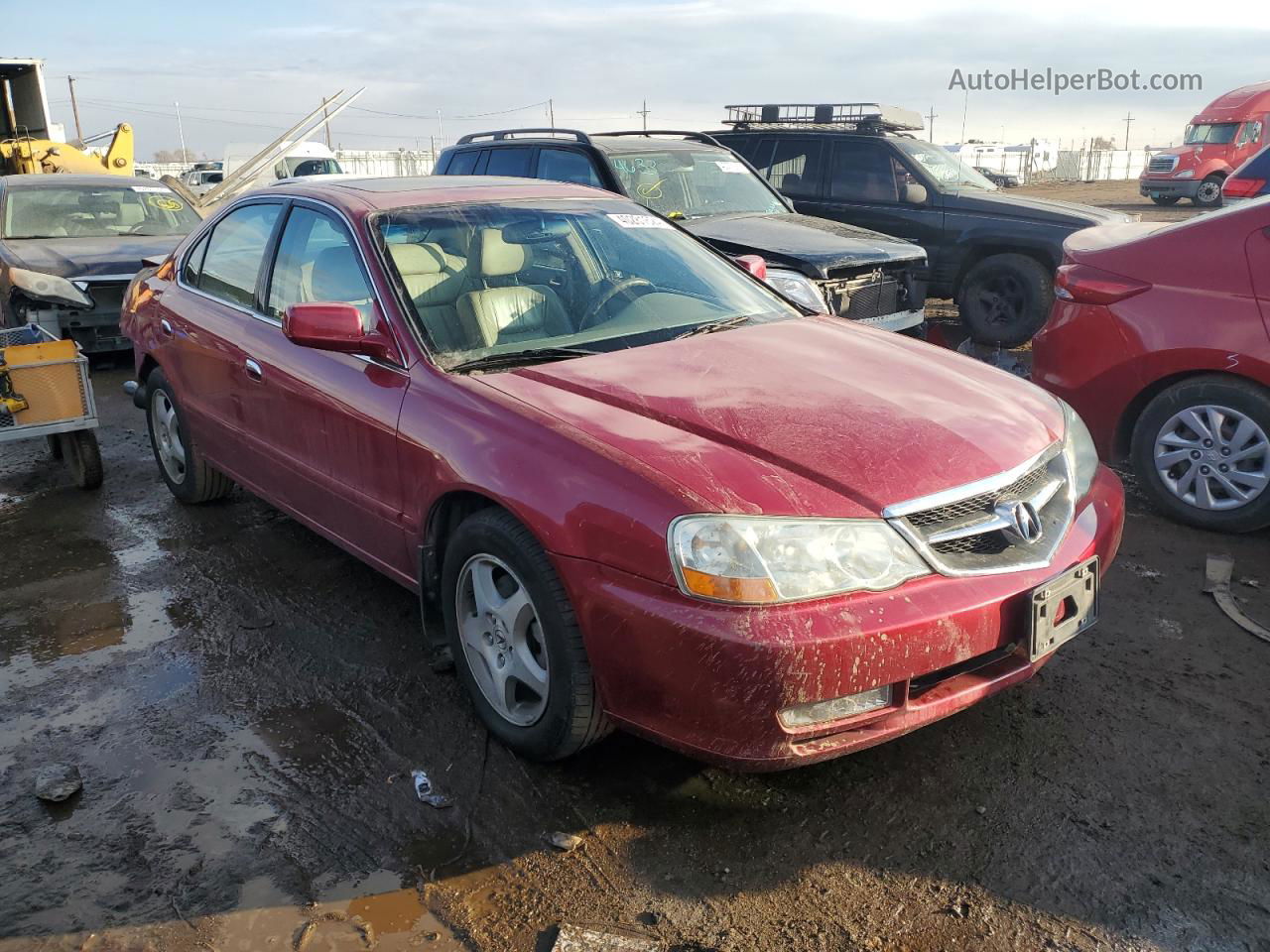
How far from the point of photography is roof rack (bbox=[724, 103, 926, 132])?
10570 millimetres

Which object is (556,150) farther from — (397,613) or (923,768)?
(923,768)

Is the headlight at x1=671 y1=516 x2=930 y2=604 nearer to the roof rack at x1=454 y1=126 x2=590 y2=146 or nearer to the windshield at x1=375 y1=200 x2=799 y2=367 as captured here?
the windshield at x1=375 y1=200 x2=799 y2=367

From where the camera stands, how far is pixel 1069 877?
8.27 ft

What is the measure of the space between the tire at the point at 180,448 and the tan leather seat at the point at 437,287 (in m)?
1.91

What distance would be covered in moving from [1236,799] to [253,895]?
2.56 metres

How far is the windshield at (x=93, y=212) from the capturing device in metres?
9.73

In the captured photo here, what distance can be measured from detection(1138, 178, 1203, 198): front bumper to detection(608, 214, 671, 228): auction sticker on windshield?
2681 cm

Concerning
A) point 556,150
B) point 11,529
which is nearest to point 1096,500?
point 11,529

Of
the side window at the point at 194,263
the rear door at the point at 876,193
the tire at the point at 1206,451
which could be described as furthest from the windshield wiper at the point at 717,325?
the rear door at the point at 876,193

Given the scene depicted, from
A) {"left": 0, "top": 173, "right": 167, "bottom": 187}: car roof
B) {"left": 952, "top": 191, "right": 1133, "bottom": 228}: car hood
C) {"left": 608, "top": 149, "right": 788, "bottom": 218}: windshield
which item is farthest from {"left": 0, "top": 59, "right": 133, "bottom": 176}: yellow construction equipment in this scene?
{"left": 952, "top": 191, "right": 1133, "bottom": 228}: car hood

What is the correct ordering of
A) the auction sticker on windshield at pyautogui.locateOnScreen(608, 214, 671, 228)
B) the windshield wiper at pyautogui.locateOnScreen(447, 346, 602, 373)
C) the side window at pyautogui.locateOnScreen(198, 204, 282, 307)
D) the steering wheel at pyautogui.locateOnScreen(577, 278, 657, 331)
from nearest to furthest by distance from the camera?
the windshield wiper at pyautogui.locateOnScreen(447, 346, 602, 373) < the steering wheel at pyautogui.locateOnScreen(577, 278, 657, 331) < the auction sticker on windshield at pyautogui.locateOnScreen(608, 214, 671, 228) < the side window at pyautogui.locateOnScreen(198, 204, 282, 307)

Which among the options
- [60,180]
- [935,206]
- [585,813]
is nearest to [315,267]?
[585,813]

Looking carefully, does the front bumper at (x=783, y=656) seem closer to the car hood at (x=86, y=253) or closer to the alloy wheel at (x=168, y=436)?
the alloy wheel at (x=168, y=436)

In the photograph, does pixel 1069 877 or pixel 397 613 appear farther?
pixel 397 613
